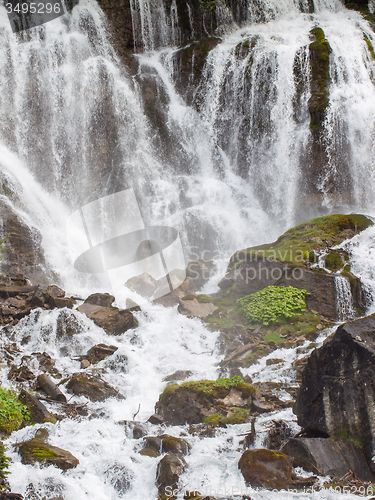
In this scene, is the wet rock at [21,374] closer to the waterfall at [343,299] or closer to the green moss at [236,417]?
the green moss at [236,417]

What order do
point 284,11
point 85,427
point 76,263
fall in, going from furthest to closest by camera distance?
point 284,11
point 76,263
point 85,427

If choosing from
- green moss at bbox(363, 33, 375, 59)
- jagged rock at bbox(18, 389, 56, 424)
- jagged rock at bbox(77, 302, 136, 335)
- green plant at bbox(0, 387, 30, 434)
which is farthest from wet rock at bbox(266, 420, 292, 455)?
green moss at bbox(363, 33, 375, 59)

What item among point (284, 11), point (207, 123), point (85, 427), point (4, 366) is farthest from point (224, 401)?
point (284, 11)

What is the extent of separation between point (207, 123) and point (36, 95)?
29.0 ft

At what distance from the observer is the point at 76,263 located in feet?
50.3

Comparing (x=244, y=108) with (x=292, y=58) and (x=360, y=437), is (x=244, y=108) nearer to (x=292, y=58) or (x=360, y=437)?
(x=292, y=58)

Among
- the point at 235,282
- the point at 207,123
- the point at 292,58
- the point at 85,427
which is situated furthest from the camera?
the point at 207,123

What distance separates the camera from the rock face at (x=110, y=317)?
10312 mm

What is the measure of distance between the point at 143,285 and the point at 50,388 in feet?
22.7

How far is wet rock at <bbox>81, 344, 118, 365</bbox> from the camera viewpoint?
8.85m

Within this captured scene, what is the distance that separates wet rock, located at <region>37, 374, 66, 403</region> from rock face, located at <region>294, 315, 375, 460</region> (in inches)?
167

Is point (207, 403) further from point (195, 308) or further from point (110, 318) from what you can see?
point (195, 308)

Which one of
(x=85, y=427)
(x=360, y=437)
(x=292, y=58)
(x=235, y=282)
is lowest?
(x=235, y=282)

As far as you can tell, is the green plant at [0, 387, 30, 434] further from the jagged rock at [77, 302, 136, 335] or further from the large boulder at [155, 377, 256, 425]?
the jagged rock at [77, 302, 136, 335]
